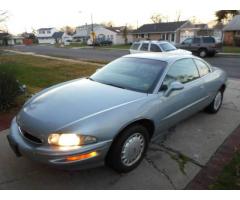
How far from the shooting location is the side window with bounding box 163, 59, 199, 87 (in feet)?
11.7

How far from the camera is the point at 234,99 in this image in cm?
620

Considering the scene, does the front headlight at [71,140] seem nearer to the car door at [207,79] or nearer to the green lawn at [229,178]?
the green lawn at [229,178]

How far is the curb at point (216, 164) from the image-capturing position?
2.82 m

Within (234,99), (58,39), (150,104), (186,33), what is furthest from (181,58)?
(58,39)

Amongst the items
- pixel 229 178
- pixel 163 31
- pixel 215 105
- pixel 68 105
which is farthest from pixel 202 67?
pixel 163 31

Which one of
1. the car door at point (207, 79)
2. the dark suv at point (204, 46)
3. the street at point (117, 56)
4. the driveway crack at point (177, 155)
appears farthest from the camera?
the dark suv at point (204, 46)

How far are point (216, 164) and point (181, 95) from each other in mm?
1134

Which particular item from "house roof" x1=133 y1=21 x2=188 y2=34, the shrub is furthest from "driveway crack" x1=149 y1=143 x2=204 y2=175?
"house roof" x1=133 y1=21 x2=188 y2=34

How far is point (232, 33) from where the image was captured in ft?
101

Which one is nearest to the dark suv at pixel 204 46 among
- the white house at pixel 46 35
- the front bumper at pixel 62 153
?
the front bumper at pixel 62 153

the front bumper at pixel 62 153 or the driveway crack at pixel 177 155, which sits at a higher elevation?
the front bumper at pixel 62 153

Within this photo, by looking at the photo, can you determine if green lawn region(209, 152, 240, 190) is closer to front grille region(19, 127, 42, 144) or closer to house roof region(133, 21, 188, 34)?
front grille region(19, 127, 42, 144)

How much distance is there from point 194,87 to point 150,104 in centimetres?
130

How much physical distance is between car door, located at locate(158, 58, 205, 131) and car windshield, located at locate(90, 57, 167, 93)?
0.18 meters
